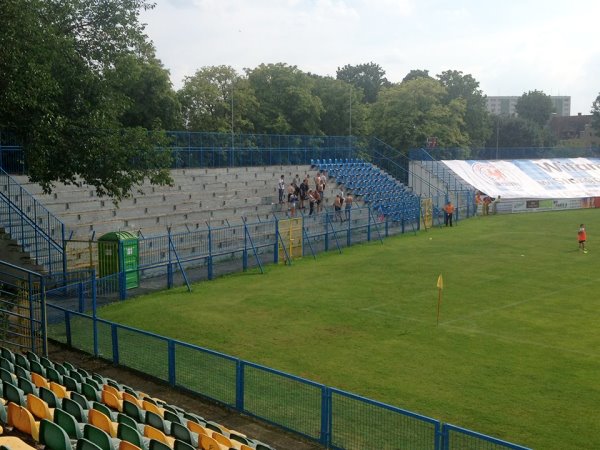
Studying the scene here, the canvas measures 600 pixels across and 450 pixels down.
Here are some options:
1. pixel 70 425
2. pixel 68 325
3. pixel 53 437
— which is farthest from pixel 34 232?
pixel 53 437

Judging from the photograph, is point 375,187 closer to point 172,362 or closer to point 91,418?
point 172,362

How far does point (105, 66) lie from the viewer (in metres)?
26.0

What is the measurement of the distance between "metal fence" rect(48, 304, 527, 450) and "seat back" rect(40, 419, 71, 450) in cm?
431

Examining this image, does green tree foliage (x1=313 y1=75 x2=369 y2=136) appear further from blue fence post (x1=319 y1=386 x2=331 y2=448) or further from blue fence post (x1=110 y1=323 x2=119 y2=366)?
blue fence post (x1=319 y1=386 x2=331 y2=448)

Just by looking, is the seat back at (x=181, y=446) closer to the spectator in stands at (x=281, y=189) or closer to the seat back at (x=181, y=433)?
the seat back at (x=181, y=433)

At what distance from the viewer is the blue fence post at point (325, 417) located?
35.9 feet

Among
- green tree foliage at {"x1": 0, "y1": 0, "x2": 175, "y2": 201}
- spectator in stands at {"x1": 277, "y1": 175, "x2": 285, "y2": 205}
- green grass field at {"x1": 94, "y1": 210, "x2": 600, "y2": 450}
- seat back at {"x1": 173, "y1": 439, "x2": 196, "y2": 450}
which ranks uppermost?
green tree foliage at {"x1": 0, "y1": 0, "x2": 175, "y2": 201}

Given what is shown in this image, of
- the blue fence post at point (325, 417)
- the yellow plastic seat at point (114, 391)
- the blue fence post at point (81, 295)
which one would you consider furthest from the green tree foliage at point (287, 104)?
the blue fence post at point (325, 417)

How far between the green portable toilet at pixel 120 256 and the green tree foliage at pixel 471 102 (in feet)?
197

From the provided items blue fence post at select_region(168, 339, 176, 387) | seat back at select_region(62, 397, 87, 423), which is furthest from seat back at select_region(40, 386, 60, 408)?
blue fence post at select_region(168, 339, 176, 387)

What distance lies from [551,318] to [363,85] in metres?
94.6

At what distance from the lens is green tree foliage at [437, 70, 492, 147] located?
83.8 meters

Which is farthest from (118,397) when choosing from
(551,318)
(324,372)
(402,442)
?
(551,318)

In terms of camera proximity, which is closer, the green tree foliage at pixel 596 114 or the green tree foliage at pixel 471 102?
the green tree foliage at pixel 471 102
